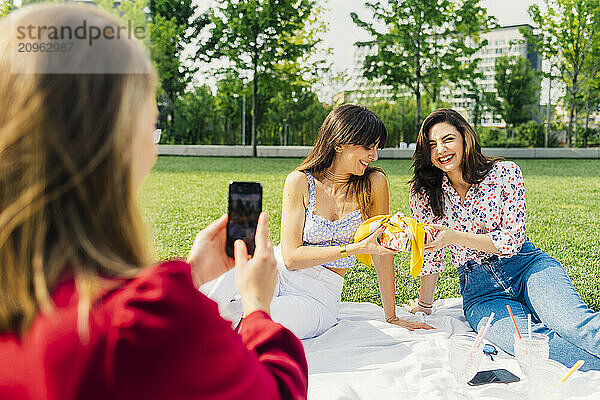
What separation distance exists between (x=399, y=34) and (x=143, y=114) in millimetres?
23090

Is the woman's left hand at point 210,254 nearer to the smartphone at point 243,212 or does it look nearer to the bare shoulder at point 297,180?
the smartphone at point 243,212

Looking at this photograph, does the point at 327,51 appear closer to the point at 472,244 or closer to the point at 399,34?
the point at 399,34

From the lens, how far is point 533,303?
327cm

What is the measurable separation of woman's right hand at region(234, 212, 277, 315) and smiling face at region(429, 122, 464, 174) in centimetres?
239

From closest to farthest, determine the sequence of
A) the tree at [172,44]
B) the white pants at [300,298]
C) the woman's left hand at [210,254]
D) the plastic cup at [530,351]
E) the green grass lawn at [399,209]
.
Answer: the woman's left hand at [210,254] → the plastic cup at [530,351] → the white pants at [300,298] → the green grass lawn at [399,209] → the tree at [172,44]

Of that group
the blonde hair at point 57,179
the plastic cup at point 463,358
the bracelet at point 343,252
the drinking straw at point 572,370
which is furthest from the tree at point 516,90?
the blonde hair at point 57,179

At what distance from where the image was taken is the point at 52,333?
85cm

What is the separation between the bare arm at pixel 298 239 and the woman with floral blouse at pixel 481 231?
0.59 m

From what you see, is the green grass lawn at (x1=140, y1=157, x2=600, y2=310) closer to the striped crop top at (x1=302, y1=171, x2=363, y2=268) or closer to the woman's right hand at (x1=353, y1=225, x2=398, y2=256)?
the striped crop top at (x1=302, y1=171, x2=363, y2=268)

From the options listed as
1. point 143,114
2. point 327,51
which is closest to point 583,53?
point 327,51

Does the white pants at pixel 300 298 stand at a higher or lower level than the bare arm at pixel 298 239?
lower

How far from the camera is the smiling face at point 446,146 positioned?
3.50 metres

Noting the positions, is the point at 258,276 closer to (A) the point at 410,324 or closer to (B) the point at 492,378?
(B) the point at 492,378

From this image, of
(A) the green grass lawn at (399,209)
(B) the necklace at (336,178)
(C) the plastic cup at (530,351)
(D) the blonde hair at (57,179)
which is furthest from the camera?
(A) the green grass lawn at (399,209)
